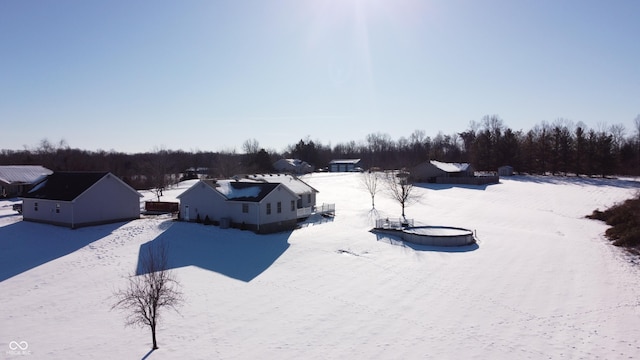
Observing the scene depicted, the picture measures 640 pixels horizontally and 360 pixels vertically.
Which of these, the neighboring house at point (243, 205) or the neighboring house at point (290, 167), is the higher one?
the neighboring house at point (290, 167)

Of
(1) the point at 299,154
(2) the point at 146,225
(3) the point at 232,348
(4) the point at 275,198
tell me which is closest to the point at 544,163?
(1) the point at 299,154

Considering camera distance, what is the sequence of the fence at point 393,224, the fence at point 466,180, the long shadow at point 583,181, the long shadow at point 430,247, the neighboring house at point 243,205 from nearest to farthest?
1. the long shadow at point 430,247
2. the neighboring house at point 243,205
3. the fence at point 393,224
4. the fence at point 466,180
5. the long shadow at point 583,181

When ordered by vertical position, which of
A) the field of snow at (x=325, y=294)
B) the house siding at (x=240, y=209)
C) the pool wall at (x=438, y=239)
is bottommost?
the field of snow at (x=325, y=294)

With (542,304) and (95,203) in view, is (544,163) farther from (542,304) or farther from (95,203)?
(95,203)

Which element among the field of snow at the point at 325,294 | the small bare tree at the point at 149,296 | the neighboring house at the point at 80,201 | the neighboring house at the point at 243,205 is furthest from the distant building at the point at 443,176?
the small bare tree at the point at 149,296

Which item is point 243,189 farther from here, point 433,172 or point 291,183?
point 433,172

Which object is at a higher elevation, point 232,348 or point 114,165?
point 114,165

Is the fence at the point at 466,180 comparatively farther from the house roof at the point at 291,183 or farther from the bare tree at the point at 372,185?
the house roof at the point at 291,183

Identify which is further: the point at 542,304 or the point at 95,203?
the point at 95,203

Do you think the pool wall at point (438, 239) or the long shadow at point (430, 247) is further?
the pool wall at point (438, 239)
